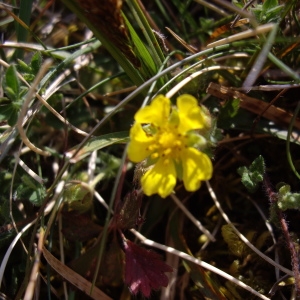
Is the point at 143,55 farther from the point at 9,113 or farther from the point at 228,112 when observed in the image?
the point at 9,113

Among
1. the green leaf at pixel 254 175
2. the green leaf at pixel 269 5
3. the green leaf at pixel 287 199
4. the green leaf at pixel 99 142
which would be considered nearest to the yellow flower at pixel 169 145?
the green leaf at pixel 99 142

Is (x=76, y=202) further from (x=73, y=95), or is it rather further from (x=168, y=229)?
(x=73, y=95)

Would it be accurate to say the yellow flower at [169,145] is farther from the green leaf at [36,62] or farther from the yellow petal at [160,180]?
the green leaf at [36,62]

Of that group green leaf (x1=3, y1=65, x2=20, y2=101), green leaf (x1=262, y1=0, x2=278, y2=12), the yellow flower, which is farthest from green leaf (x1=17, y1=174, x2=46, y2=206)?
green leaf (x1=262, y1=0, x2=278, y2=12)

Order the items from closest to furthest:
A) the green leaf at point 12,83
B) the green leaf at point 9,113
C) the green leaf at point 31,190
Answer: the green leaf at point 12,83 < the green leaf at point 9,113 < the green leaf at point 31,190

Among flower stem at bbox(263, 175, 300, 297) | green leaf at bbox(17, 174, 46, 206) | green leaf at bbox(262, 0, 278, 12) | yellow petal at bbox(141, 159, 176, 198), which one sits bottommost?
flower stem at bbox(263, 175, 300, 297)

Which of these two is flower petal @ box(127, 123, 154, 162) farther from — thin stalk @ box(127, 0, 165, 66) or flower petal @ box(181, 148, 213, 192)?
thin stalk @ box(127, 0, 165, 66)

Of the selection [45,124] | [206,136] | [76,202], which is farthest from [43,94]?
[206,136]

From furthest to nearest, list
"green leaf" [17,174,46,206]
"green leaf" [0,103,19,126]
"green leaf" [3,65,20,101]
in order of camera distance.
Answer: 1. "green leaf" [17,174,46,206]
2. "green leaf" [0,103,19,126]
3. "green leaf" [3,65,20,101]
